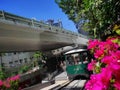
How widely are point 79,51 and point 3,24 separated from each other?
32.2 ft

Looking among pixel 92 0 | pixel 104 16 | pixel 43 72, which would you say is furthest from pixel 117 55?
pixel 43 72

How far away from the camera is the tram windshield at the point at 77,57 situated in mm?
19969

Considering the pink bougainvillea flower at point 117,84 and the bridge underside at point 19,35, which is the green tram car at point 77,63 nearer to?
the bridge underside at point 19,35

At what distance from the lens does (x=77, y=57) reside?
20.4 metres

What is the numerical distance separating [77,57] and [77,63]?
1.89 feet

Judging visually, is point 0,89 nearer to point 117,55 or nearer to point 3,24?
point 3,24

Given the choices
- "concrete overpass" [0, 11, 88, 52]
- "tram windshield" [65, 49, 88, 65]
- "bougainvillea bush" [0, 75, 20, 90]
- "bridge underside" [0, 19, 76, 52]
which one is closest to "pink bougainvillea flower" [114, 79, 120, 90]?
"concrete overpass" [0, 11, 88, 52]

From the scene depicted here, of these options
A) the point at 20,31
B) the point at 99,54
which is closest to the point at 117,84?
the point at 99,54

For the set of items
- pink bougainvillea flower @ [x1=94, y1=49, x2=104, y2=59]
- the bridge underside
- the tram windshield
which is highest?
the bridge underside

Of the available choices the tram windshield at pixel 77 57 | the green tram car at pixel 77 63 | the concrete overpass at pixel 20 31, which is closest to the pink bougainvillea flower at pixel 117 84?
the concrete overpass at pixel 20 31

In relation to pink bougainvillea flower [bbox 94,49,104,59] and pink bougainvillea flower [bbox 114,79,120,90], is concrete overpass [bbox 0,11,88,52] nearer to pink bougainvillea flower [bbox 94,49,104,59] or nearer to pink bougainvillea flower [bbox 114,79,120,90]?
pink bougainvillea flower [bbox 94,49,104,59]

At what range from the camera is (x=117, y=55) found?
64.6 inches

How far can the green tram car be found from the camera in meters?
19.9

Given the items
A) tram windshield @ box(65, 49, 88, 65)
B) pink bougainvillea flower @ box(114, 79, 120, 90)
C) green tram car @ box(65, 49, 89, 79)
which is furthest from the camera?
tram windshield @ box(65, 49, 88, 65)
